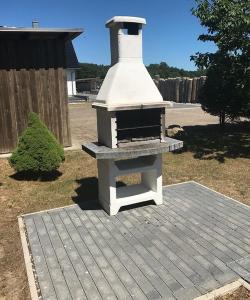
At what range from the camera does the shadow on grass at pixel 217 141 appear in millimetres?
13430

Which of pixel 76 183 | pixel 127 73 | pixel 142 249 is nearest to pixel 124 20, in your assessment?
pixel 127 73

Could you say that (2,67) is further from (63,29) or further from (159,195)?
(159,195)

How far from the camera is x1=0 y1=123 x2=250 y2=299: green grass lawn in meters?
6.10

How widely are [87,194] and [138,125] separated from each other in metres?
2.87

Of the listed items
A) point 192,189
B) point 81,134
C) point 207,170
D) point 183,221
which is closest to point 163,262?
point 183,221

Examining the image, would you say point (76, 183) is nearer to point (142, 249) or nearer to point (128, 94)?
point (128, 94)

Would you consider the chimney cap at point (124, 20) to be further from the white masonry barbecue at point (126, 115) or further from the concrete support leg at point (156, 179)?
the concrete support leg at point (156, 179)

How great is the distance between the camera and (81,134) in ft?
60.4

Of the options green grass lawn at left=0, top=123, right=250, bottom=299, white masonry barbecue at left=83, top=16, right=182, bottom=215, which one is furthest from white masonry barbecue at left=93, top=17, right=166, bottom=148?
green grass lawn at left=0, top=123, right=250, bottom=299

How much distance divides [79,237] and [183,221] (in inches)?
94.2

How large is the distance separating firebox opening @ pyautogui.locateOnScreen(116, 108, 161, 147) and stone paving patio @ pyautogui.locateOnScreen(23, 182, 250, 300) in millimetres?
1842

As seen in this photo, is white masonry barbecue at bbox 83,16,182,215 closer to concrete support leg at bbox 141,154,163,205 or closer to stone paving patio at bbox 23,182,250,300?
concrete support leg at bbox 141,154,163,205

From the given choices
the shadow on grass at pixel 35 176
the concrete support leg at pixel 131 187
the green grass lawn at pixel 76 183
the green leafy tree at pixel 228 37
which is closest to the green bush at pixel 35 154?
the shadow on grass at pixel 35 176

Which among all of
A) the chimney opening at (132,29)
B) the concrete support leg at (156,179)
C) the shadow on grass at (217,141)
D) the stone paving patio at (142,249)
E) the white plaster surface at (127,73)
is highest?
the chimney opening at (132,29)
